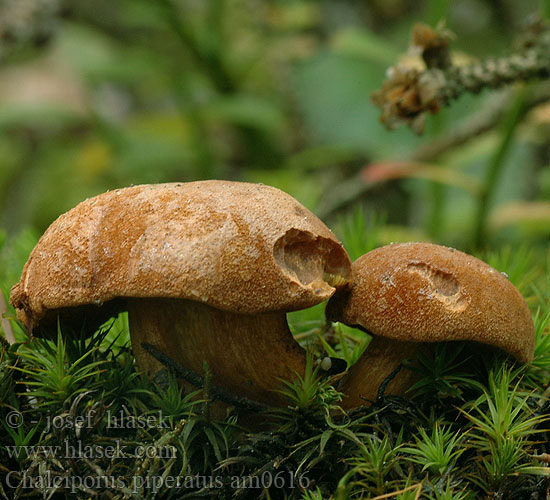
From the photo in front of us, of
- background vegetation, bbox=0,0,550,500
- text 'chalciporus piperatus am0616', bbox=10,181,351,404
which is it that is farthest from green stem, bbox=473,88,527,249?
text 'chalciporus piperatus am0616', bbox=10,181,351,404

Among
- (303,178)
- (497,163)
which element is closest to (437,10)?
(497,163)

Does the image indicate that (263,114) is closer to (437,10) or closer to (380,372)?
(437,10)

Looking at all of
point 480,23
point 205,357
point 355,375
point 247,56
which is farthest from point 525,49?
point 480,23

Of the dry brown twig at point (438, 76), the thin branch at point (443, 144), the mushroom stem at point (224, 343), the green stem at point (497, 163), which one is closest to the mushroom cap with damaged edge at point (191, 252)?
the mushroom stem at point (224, 343)

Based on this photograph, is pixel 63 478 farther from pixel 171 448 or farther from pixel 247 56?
pixel 247 56

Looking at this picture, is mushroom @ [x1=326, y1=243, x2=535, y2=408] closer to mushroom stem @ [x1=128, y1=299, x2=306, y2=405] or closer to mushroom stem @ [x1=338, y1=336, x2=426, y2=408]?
mushroom stem @ [x1=338, y1=336, x2=426, y2=408]

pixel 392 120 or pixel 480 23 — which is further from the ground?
pixel 392 120
